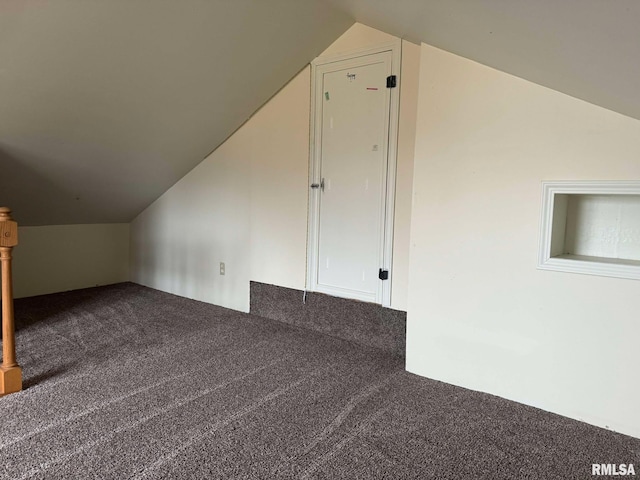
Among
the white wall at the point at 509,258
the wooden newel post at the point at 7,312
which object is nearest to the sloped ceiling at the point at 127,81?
the wooden newel post at the point at 7,312

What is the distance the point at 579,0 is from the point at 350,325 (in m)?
2.47

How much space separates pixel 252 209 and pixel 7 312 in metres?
1.97

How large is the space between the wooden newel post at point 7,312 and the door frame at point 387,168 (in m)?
1.94

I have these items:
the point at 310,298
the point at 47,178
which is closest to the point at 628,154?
the point at 310,298

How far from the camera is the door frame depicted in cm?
287

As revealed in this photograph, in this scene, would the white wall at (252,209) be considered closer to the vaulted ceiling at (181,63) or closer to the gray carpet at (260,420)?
the vaulted ceiling at (181,63)

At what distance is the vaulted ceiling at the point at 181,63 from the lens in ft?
4.93

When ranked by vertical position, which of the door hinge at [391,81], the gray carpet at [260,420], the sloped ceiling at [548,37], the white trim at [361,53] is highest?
the white trim at [361,53]

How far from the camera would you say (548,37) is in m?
1.47

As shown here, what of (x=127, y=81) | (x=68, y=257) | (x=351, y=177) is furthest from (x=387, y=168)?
(x=68, y=257)

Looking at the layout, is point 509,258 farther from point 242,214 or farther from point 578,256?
point 242,214

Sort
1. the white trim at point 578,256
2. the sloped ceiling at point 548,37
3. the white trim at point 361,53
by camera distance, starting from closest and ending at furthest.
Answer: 1. the sloped ceiling at point 548,37
2. the white trim at point 578,256
3. the white trim at point 361,53

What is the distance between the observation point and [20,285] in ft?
13.9

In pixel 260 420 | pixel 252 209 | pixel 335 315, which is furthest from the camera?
pixel 252 209
